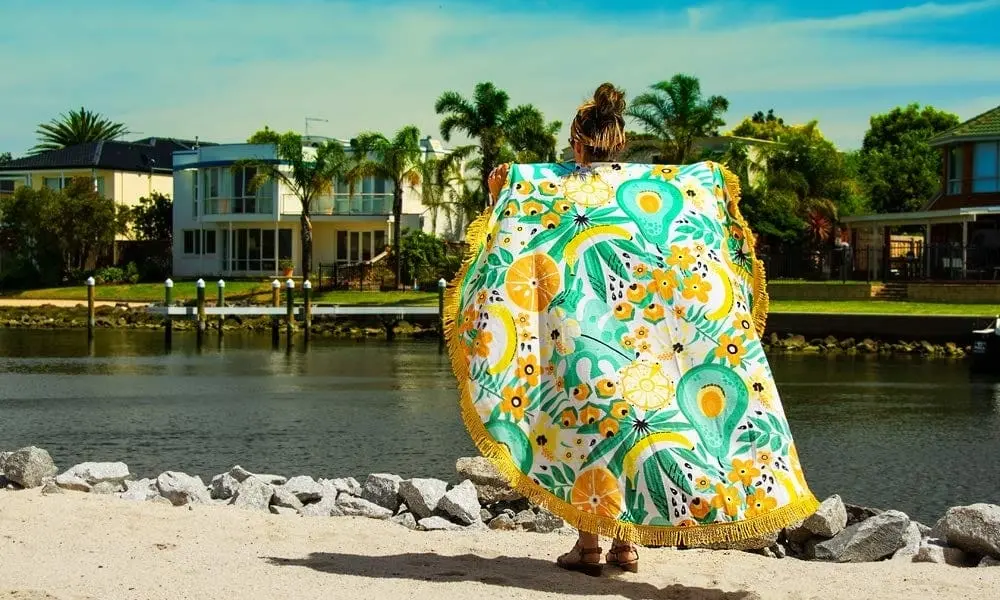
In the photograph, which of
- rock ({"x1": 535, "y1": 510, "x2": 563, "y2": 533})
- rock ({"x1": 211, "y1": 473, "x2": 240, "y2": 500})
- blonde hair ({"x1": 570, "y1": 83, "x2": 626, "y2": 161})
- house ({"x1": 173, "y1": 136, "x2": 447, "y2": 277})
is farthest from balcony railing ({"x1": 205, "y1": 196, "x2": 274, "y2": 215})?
blonde hair ({"x1": 570, "y1": 83, "x2": 626, "y2": 161})

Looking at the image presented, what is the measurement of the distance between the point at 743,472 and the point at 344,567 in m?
2.22

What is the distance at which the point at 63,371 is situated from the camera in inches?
1212

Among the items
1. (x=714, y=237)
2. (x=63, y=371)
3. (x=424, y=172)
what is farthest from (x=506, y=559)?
(x=424, y=172)

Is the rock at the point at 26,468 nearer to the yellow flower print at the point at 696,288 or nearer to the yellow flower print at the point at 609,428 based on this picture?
A: the yellow flower print at the point at 609,428

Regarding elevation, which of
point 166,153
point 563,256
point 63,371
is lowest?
point 63,371

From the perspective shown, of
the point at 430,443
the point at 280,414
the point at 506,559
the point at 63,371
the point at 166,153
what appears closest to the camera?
the point at 506,559

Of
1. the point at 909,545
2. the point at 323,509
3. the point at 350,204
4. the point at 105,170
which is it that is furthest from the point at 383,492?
the point at 105,170

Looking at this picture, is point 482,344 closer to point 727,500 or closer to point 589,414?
point 589,414

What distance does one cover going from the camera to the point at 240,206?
62281 mm

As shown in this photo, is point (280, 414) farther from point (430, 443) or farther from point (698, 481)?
point (698, 481)

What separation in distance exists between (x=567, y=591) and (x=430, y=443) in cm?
1206

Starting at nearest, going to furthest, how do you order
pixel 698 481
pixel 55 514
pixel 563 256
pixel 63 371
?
pixel 698 481, pixel 563 256, pixel 55 514, pixel 63 371

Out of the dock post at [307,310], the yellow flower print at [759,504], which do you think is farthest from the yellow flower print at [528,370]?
the dock post at [307,310]

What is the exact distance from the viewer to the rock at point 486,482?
1058 centimetres
